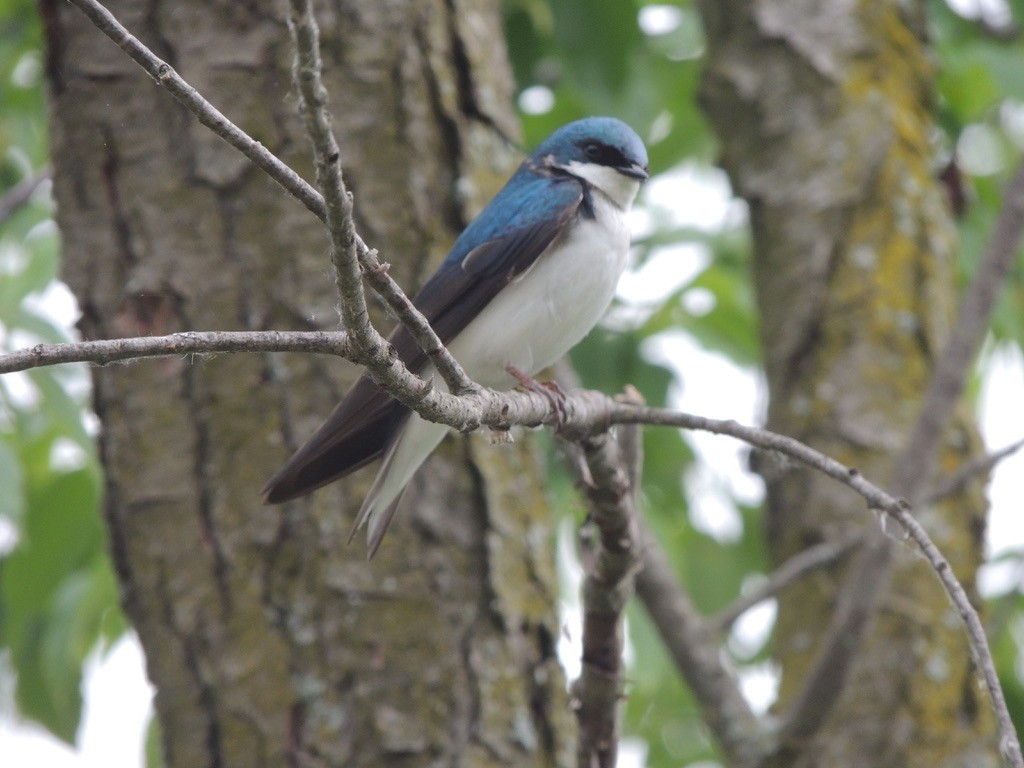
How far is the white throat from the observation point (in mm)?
3080

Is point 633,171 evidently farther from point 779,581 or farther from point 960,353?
point 779,581

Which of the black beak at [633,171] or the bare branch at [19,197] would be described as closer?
the black beak at [633,171]

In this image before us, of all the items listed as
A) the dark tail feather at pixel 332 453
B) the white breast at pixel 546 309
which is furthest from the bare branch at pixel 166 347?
the white breast at pixel 546 309

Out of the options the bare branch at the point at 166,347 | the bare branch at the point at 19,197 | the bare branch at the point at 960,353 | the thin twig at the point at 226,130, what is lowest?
the bare branch at the point at 166,347

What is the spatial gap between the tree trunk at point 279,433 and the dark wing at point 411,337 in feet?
0.67

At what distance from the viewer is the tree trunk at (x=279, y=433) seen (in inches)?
104

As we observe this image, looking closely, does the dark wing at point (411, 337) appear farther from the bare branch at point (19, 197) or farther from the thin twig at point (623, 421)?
the bare branch at point (19, 197)

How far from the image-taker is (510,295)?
2.79 metres

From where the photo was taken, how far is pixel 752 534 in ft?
14.3

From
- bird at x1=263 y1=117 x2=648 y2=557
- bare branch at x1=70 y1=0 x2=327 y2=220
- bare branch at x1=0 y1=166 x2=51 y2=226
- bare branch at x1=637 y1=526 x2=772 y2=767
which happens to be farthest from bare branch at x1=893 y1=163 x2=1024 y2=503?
bare branch at x1=0 y1=166 x2=51 y2=226

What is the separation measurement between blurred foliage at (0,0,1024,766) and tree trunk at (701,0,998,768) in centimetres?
18

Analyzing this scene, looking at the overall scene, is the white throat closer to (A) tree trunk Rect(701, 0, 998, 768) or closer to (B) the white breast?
(B) the white breast

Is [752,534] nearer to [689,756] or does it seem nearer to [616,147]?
[689,756]

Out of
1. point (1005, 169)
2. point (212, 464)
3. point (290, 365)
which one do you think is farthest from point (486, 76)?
point (1005, 169)
